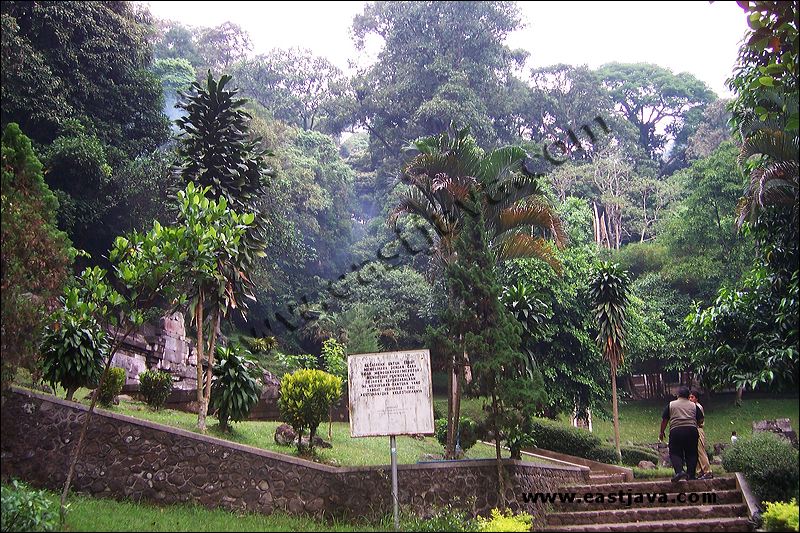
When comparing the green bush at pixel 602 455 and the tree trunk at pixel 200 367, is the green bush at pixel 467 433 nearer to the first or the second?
the tree trunk at pixel 200 367

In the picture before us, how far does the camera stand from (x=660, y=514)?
7.61 metres

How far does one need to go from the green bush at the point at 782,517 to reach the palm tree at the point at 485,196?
5505 millimetres

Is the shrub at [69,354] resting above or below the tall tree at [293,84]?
below

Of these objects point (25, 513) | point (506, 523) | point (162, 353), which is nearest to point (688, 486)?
point (506, 523)

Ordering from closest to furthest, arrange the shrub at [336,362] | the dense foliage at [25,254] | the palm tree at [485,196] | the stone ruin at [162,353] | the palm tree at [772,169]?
1. the dense foliage at [25,254]
2. the palm tree at [772,169]
3. the palm tree at [485,196]
4. the stone ruin at [162,353]
5. the shrub at [336,362]

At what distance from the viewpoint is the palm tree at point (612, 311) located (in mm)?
Result: 15523

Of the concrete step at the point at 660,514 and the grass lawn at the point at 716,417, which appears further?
the grass lawn at the point at 716,417

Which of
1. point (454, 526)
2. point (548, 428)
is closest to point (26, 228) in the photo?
point (454, 526)

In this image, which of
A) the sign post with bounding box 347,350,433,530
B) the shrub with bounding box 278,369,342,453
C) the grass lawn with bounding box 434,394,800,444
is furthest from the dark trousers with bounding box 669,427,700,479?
the grass lawn with bounding box 434,394,800,444

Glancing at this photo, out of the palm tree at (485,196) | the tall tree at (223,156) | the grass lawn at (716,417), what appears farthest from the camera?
the grass lawn at (716,417)

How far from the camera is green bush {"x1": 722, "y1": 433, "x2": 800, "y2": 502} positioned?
25.6 ft

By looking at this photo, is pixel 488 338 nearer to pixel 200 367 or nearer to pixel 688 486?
pixel 688 486

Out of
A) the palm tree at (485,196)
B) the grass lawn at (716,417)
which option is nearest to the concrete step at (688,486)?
the palm tree at (485,196)

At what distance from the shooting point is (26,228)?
689cm
